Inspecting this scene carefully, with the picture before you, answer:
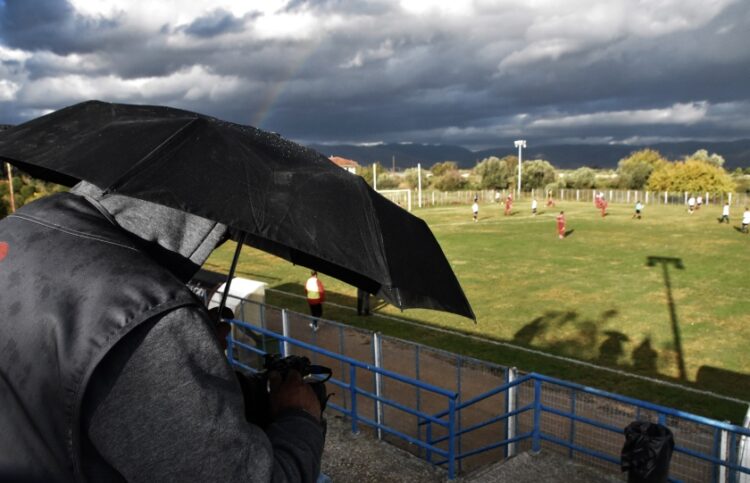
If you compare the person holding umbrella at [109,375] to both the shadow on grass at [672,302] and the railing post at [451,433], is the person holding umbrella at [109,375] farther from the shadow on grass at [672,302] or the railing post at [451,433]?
the shadow on grass at [672,302]

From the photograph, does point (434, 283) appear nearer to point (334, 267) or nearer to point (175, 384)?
point (334, 267)

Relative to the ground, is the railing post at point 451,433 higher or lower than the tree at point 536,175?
lower

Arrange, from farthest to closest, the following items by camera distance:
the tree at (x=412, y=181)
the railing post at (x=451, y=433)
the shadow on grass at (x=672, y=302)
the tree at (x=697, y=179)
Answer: the tree at (x=412, y=181), the tree at (x=697, y=179), the shadow on grass at (x=672, y=302), the railing post at (x=451, y=433)

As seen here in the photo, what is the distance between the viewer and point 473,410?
9156mm

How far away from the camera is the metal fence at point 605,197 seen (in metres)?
57.4

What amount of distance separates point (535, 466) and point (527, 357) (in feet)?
19.6

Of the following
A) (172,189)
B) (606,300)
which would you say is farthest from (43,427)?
(606,300)

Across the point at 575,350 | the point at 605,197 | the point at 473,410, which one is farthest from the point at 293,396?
the point at 605,197

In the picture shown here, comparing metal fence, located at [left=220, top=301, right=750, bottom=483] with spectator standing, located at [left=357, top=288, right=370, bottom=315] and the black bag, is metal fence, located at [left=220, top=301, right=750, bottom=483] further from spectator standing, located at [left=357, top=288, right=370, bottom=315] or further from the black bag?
spectator standing, located at [left=357, top=288, right=370, bottom=315]

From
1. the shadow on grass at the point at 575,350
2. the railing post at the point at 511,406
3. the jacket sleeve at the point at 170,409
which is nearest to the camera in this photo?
the jacket sleeve at the point at 170,409

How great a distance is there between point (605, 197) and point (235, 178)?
73.2 metres

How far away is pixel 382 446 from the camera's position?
635 cm

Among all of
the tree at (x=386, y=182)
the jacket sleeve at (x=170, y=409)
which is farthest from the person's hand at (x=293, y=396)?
the tree at (x=386, y=182)

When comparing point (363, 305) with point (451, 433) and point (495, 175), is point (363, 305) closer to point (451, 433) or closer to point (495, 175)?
point (451, 433)
